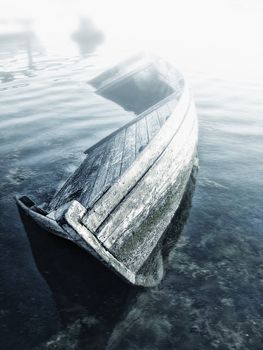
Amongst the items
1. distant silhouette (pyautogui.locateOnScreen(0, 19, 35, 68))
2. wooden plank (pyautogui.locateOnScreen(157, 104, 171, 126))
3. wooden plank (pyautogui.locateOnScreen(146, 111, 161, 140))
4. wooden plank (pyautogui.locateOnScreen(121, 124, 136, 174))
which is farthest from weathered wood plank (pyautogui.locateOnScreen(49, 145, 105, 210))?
distant silhouette (pyautogui.locateOnScreen(0, 19, 35, 68))

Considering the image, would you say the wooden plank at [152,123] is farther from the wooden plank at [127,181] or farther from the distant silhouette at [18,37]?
the distant silhouette at [18,37]

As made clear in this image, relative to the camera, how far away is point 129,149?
22.5 feet

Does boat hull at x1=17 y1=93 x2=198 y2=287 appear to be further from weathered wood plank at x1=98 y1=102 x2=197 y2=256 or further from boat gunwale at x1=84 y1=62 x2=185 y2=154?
boat gunwale at x1=84 y1=62 x2=185 y2=154

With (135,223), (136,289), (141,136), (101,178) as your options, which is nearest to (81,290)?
(136,289)

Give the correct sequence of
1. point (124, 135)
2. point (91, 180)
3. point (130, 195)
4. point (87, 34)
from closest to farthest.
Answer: point (130, 195)
point (91, 180)
point (124, 135)
point (87, 34)

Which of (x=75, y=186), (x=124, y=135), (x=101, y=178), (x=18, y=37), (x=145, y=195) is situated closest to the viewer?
(x=145, y=195)

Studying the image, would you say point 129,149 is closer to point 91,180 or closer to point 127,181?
point 91,180

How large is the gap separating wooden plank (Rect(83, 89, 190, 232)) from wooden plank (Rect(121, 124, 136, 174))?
0.59 m

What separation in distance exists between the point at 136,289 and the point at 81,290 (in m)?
0.74

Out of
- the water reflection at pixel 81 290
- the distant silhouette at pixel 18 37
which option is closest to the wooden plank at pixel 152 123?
the water reflection at pixel 81 290

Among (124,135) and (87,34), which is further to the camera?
(87,34)

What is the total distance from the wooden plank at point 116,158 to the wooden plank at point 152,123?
2.01ft

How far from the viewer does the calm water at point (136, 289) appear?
4.17 metres

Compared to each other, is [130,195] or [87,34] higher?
[130,195]
